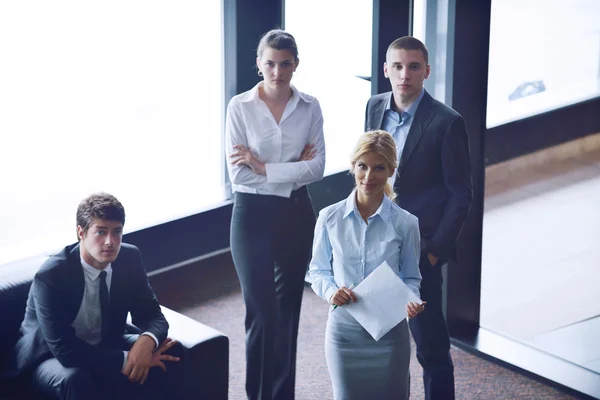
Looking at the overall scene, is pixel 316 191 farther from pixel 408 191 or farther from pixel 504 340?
pixel 408 191

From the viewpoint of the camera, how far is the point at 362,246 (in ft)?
11.2

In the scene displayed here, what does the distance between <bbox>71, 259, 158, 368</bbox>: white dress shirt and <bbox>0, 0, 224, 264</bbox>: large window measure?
5.30 ft

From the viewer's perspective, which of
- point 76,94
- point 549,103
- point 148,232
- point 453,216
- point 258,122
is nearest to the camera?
point 453,216

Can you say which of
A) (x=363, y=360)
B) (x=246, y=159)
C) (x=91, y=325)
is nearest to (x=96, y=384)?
(x=91, y=325)

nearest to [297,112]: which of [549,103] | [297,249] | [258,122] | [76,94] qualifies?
[258,122]

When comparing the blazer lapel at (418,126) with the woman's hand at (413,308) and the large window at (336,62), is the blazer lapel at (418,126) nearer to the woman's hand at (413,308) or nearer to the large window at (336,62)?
→ the woman's hand at (413,308)

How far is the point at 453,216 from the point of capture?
13.1ft

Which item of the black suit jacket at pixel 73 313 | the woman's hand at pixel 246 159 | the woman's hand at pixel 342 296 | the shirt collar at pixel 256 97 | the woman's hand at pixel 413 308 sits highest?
the shirt collar at pixel 256 97

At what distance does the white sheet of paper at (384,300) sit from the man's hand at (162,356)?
942 mm

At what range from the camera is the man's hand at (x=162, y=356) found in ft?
12.5

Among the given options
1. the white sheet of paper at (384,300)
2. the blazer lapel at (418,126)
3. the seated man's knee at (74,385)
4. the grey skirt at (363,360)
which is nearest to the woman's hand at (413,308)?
the white sheet of paper at (384,300)

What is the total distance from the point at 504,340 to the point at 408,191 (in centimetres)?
158

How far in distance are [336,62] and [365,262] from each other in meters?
2.65

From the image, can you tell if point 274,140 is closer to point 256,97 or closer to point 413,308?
point 256,97
